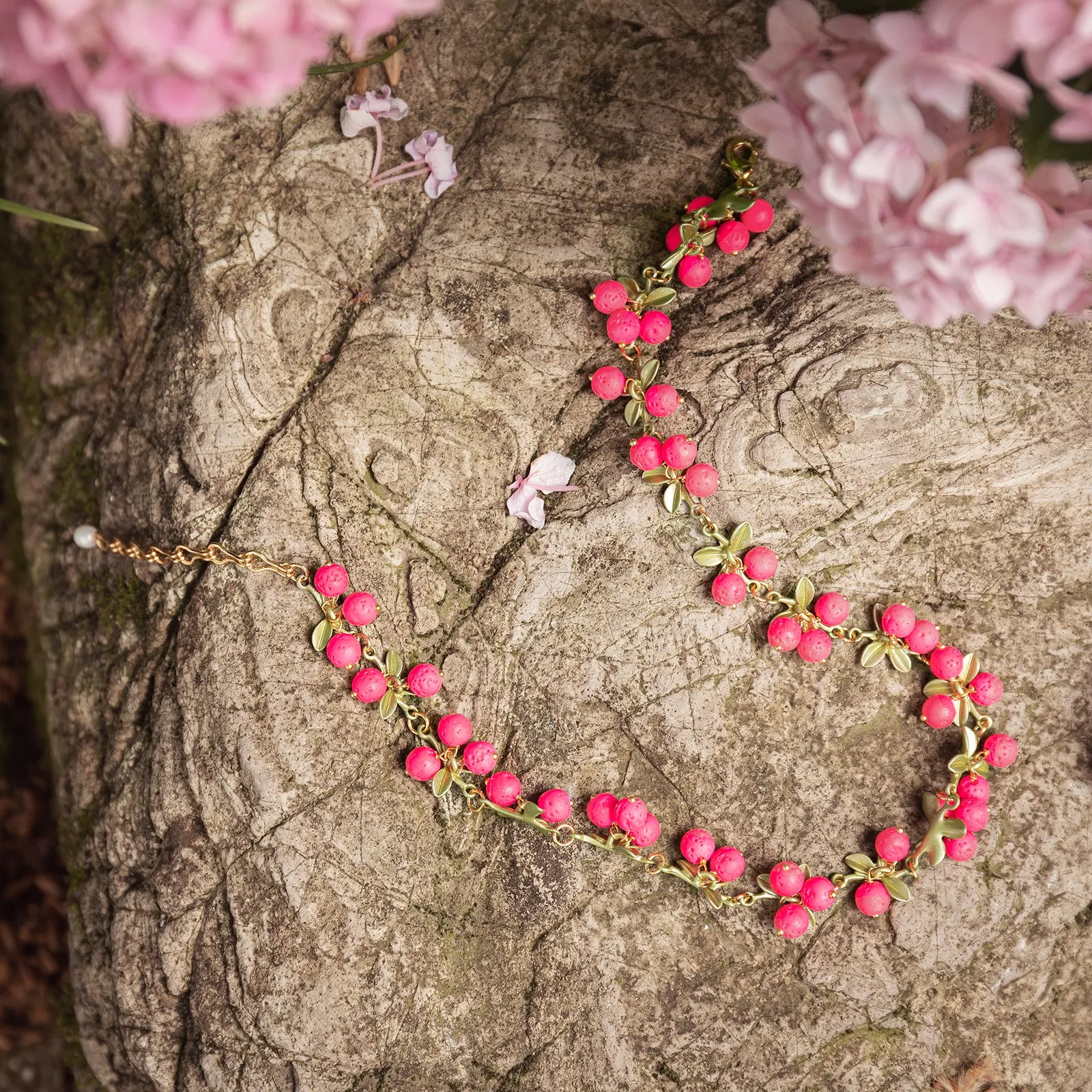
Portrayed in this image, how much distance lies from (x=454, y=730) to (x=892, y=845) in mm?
1032

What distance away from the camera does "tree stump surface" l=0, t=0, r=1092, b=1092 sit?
2031 millimetres

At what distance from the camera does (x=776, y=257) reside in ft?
7.00

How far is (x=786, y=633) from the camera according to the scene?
81.0 inches

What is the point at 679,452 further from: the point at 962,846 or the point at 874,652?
the point at 962,846

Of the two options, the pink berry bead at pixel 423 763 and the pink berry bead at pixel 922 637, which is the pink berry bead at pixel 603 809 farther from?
the pink berry bead at pixel 922 637

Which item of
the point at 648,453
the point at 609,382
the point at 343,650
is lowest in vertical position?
the point at 343,650

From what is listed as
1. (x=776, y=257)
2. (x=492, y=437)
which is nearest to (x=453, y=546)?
(x=492, y=437)

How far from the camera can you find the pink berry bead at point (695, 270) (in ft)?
6.91

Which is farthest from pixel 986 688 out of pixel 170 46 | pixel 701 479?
pixel 170 46

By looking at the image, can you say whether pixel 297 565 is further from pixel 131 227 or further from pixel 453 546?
pixel 131 227

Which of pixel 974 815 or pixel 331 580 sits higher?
pixel 331 580

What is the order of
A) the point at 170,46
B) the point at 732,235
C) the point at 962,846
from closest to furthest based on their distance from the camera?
the point at 170,46
the point at 962,846
the point at 732,235

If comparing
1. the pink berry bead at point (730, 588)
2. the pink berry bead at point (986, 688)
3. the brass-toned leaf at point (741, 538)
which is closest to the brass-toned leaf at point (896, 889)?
the pink berry bead at point (986, 688)

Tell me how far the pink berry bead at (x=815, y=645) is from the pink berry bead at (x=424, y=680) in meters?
0.85
